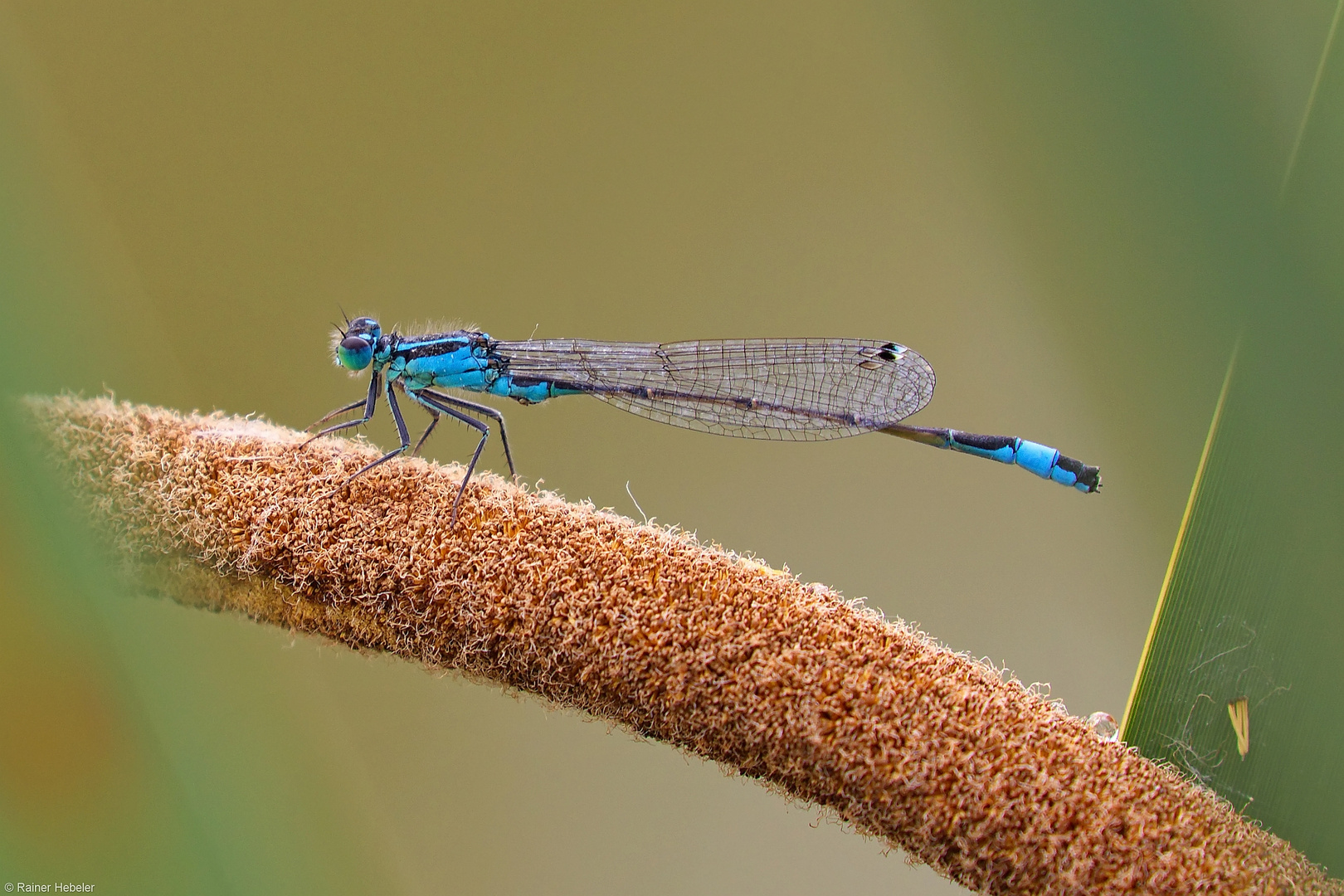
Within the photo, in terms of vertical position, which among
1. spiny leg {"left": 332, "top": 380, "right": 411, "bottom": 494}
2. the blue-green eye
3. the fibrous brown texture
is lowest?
the fibrous brown texture

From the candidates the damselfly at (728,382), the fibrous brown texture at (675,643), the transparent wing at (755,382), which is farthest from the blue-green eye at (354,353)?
the fibrous brown texture at (675,643)

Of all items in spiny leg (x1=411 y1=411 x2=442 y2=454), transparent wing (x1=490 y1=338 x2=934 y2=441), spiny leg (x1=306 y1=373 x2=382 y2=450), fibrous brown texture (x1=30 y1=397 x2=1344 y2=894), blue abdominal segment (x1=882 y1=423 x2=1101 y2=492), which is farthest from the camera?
transparent wing (x1=490 y1=338 x2=934 y2=441)

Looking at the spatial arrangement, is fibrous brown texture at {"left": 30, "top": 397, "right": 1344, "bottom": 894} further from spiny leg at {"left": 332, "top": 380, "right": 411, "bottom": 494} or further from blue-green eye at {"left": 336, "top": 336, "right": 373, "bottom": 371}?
blue-green eye at {"left": 336, "top": 336, "right": 373, "bottom": 371}

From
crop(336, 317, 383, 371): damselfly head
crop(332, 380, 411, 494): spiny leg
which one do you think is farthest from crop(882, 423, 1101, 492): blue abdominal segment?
crop(336, 317, 383, 371): damselfly head

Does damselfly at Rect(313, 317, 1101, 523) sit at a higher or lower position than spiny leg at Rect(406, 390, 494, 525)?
higher

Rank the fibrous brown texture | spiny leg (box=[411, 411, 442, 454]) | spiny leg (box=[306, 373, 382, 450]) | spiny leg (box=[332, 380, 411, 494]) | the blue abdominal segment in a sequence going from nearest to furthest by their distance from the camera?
the fibrous brown texture < spiny leg (box=[332, 380, 411, 494]) < spiny leg (box=[306, 373, 382, 450]) < spiny leg (box=[411, 411, 442, 454]) < the blue abdominal segment

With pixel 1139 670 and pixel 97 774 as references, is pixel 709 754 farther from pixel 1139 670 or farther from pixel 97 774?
pixel 97 774
